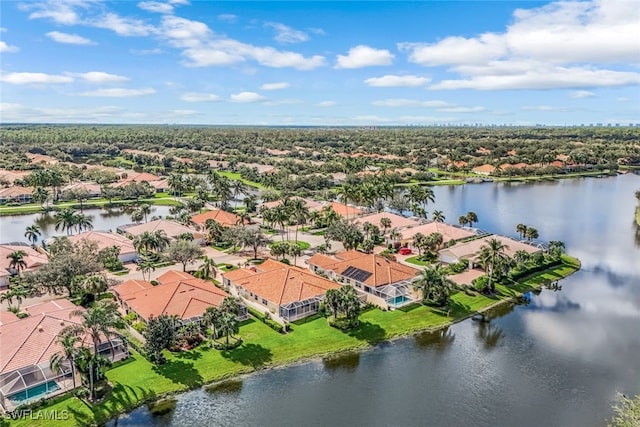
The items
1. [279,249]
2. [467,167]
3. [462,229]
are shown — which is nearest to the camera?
[279,249]

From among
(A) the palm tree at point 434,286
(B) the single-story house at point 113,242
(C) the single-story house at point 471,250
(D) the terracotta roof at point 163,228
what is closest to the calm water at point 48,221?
(D) the terracotta roof at point 163,228

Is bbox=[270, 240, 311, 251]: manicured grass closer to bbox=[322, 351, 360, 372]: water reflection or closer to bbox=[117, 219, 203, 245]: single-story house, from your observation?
bbox=[117, 219, 203, 245]: single-story house

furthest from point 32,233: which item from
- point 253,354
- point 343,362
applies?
point 343,362


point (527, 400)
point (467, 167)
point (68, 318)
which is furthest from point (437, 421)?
point (467, 167)

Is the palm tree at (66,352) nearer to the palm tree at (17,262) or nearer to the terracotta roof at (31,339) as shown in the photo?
the terracotta roof at (31,339)

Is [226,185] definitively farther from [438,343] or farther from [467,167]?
[467,167]

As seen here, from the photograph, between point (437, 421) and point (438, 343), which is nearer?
point (437, 421)

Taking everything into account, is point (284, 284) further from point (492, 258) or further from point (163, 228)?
→ point (163, 228)
